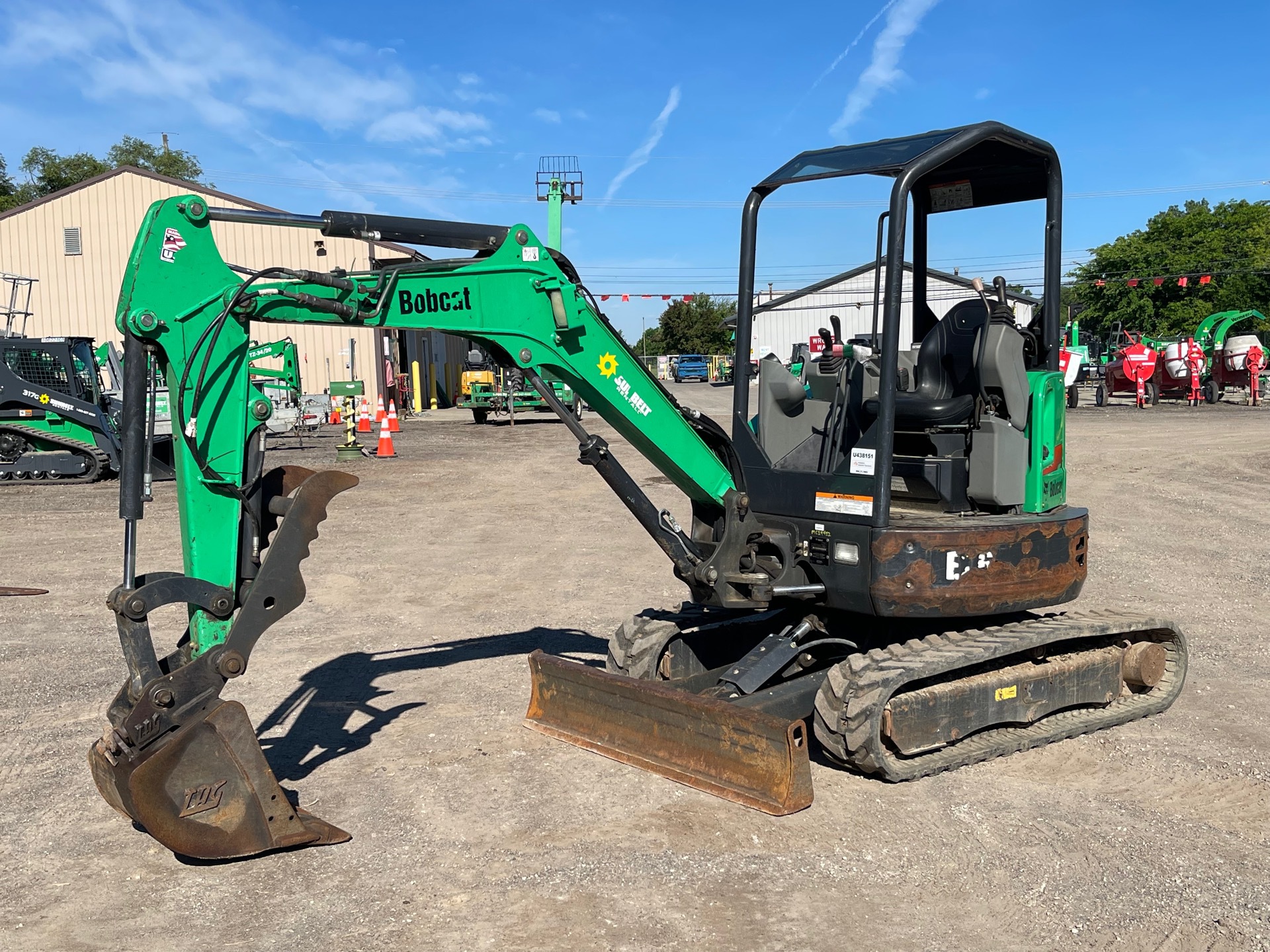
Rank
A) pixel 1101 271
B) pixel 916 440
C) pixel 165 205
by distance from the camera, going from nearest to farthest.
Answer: pixel 165 205
pixel 916 440
pixel 1101 271

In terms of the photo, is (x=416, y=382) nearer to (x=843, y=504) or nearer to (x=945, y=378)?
(x=945, y=378)

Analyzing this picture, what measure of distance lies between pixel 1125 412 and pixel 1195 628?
24.6 meters

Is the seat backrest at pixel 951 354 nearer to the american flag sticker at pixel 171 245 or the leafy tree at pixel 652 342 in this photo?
the american flag sticker at pixel 171 245

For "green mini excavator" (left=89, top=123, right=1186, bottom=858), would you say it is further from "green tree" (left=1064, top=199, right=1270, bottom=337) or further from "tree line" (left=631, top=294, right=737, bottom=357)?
"tree line" (left=631, top=294, right=737, bottom=357)

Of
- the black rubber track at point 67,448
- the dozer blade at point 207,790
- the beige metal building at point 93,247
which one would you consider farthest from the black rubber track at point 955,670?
the beige metal building at point 93,247

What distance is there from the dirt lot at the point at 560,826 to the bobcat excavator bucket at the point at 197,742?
182mm

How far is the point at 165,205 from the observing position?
454 cm

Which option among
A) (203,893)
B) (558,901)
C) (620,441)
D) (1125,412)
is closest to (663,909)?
(558,901)

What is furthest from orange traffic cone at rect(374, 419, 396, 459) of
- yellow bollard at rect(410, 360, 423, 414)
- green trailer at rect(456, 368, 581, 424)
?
yellow bollard at rect(410, 360, 423, 414)

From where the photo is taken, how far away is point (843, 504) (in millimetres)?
5613

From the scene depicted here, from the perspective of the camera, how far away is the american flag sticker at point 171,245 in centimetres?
455

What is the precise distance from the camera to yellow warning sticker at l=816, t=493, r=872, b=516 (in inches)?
217

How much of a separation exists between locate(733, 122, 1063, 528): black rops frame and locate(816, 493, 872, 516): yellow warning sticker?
54 millimetres

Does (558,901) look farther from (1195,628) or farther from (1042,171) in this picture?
(1195,628)
